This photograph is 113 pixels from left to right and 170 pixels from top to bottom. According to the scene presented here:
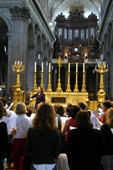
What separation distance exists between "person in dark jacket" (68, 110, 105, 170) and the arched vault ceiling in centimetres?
→ 3170

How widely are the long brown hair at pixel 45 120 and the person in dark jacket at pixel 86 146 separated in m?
0.38

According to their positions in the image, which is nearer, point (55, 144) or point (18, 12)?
point (55, 144)

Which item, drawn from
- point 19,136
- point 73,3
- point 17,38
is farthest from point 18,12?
point 73,3

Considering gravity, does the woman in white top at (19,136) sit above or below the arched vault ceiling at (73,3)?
below

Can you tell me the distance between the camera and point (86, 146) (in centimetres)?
262

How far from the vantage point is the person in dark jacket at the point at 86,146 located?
2.63m

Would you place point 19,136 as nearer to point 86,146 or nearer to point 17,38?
point 86,146

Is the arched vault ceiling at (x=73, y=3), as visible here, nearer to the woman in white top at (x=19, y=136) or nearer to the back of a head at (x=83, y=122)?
the woman in white top at (x=19, y=136)

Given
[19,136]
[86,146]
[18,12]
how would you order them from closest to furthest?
[86,146] → [19,136] → [18,12]

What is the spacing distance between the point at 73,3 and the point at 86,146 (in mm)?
34432

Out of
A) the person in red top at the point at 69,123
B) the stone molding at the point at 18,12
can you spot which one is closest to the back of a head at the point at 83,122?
the person in red top at the point at 69,123

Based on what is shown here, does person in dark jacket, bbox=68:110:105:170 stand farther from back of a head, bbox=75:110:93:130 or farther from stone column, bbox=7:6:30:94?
stone column, bbox=7:6:30:94

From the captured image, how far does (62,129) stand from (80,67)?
98.8 feet

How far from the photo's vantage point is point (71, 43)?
A: 33250 mm
